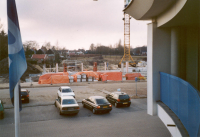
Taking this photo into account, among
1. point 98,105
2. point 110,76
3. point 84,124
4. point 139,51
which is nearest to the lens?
point 84,124

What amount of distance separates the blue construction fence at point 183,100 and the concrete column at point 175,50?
2.12 feet

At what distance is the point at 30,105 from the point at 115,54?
80.4 m

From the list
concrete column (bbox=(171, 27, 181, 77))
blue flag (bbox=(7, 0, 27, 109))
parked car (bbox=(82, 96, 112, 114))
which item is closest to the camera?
blue flag (bbox=(7, 0, 27, 109))

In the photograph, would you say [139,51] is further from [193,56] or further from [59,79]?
[193,56]

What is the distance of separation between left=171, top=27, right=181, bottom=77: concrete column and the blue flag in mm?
5433

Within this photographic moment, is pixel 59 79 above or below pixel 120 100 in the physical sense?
above

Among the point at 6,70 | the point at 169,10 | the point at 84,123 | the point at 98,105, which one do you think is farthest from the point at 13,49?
the point at 6,70

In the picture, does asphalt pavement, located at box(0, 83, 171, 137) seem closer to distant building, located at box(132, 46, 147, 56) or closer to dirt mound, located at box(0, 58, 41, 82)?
dirt mound, located at box(0, 58, 41, 82)

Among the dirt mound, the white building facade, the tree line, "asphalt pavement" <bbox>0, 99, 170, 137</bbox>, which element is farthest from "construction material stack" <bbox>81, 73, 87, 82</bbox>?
the tree line

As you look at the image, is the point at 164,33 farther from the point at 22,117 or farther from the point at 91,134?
the point at 22,117

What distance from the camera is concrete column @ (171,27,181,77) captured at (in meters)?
7.03

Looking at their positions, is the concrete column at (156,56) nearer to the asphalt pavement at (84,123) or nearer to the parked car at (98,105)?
the asphalt pavement at (84,123)

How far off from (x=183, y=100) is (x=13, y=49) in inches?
174

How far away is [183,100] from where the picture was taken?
15.2 feet
